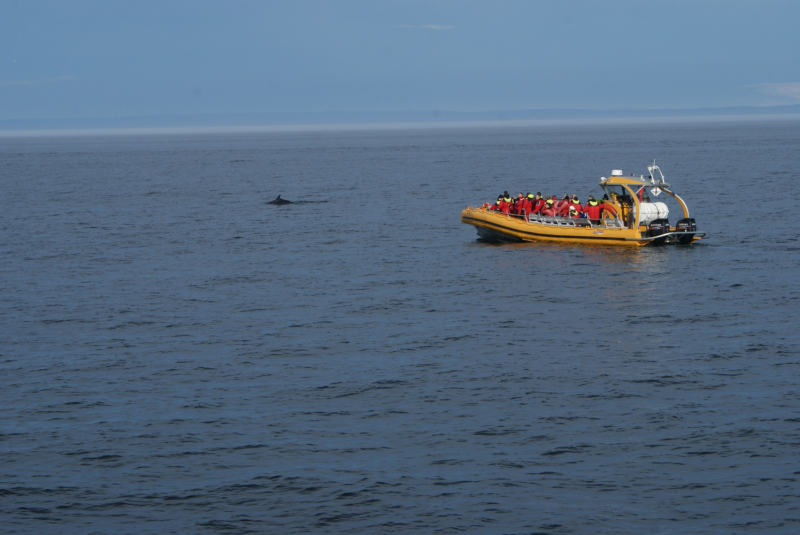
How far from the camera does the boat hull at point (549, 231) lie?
34.2m

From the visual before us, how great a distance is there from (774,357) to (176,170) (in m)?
95.2

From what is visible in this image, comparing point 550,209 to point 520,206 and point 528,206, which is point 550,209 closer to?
point 528,206

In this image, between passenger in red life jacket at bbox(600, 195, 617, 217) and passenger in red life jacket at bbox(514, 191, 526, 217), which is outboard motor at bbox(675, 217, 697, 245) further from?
passenger in red life jacket at bbox(514, 191, 526, 217)

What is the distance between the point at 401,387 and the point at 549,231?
59.1ft

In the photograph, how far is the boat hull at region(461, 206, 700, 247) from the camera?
3425 cm

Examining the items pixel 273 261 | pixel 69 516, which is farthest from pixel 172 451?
pixel 273 261

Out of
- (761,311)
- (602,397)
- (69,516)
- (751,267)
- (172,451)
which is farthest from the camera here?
(751,267)

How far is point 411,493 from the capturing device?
46.3ft

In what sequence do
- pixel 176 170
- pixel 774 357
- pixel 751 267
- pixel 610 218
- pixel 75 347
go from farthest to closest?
pixel 176 170, pixel 610 218, pixel 751 267, pixel 75 347, pixel 774 357

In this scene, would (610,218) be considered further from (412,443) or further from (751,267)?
(412,443)

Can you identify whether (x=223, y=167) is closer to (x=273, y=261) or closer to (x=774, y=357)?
(x=273, y=261)

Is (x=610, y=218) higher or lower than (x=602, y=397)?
higher

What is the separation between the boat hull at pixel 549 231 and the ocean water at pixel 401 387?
523mm

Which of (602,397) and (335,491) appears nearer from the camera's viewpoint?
(335,491)
